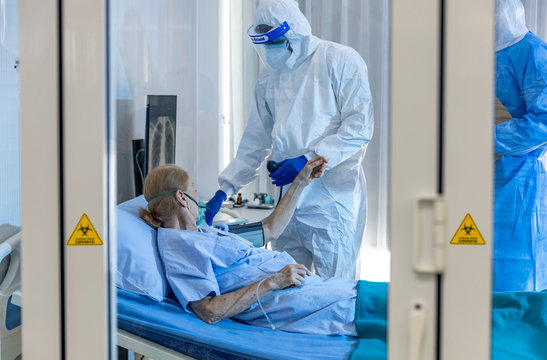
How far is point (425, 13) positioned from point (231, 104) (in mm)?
473

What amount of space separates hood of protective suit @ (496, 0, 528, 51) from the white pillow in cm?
86

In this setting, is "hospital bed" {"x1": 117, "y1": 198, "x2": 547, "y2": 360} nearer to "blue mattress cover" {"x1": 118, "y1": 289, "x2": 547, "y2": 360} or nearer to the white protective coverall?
"blue mattress cover" {"x1": 118, "y1": 289, "x2": 547, "y2": 360}

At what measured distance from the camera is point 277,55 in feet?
3.92

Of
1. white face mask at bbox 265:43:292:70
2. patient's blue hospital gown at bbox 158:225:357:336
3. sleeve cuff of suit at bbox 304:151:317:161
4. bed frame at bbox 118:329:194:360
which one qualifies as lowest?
bed frame at bbox 118:329:194:360

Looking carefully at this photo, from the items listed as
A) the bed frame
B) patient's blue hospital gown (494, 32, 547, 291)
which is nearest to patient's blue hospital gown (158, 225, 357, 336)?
the bed frame

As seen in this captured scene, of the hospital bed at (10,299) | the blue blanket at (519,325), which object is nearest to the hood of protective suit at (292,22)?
the blue blanket at (519,325)

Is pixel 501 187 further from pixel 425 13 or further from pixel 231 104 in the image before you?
pixel 231 104

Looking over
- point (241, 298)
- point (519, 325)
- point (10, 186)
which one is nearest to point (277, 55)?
point (241, 298)

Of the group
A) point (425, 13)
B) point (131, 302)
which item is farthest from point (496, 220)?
point (131, 302)

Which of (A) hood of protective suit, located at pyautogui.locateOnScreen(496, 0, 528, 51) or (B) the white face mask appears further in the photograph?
(B) the white face mask

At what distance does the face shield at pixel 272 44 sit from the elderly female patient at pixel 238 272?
259mm

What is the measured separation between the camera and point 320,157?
1157 millimetres

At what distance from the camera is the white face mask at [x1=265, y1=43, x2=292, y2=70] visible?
119 cm

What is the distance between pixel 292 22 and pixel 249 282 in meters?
0.65
